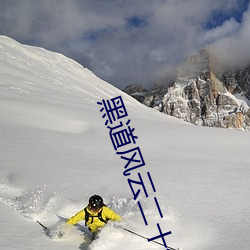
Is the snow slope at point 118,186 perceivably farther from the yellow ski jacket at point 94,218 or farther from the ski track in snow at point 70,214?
the yellow ski jacket at point 94,218

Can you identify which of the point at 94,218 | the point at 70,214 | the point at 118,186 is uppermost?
the point at 118,186

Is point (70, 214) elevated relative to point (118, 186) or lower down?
lower down

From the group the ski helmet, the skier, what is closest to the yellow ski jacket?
the skier

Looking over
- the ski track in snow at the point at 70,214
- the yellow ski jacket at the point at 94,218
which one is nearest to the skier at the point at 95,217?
the yellow ski jacket at the point at 94,218

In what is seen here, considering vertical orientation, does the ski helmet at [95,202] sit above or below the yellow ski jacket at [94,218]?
above

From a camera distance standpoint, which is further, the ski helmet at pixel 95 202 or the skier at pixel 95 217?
the skier at pixel 95 217

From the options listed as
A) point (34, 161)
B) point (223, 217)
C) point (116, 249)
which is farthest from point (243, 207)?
point (34, 161)

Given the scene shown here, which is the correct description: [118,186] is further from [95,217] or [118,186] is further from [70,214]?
[95,217]

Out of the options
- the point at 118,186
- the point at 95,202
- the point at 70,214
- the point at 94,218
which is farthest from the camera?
the point at 118,186

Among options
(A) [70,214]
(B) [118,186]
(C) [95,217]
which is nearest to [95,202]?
(C) [95,217]

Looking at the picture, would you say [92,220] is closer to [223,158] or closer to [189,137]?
[223,158]

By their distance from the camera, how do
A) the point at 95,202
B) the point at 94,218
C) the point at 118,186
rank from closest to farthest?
the point at 95,202
the point at 94,218
the point at 118,186

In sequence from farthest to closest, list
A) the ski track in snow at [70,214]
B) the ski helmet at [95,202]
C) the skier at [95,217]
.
→ the skier at [95,217], the ski helmet at [95,202], the ski track in snow at [70,214]

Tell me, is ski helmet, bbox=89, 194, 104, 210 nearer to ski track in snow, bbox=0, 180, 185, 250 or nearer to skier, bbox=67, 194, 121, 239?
skier, bbox=67, 194, 121, 239
